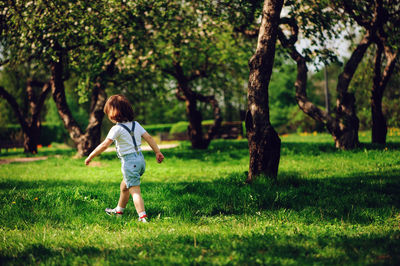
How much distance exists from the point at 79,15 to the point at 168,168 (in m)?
5.69

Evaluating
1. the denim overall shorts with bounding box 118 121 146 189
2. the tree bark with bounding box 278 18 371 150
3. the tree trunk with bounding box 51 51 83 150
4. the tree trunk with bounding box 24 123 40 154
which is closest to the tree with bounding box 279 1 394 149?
the tree bark with bounding box 278 18 371 150

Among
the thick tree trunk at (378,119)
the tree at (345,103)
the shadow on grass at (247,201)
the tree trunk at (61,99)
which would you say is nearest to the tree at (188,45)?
the tree at (345,103)

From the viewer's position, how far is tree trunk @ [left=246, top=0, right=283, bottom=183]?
6.22 m

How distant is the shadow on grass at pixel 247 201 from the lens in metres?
4.73

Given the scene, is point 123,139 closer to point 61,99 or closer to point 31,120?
point 61,99

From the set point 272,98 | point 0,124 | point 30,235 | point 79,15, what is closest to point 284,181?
point 30,235

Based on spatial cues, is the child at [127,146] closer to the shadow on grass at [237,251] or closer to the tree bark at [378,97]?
the shadow on grass at [237,251]

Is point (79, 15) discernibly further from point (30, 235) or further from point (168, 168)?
point (30, 235)

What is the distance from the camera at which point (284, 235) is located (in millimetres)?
3635

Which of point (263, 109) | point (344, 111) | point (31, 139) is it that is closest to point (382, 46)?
point (344, 111)

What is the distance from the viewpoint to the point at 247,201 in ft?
17.3

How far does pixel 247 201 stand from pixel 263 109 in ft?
6.31

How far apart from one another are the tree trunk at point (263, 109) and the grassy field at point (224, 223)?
1.43 ft

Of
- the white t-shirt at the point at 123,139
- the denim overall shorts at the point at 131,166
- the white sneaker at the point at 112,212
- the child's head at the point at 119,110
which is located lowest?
the white sneaker at the point at 112,212
